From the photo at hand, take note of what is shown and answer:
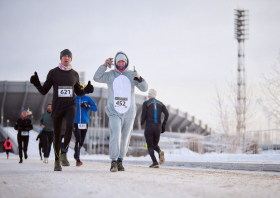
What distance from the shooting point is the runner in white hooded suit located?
18.2 ft

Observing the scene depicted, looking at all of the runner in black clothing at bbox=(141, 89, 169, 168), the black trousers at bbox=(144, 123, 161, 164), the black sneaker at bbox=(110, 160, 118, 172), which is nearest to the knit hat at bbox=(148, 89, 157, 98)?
the runner in black clothing at bbox=(141, 89, 169, 168)

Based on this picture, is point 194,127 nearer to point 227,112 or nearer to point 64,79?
point 227,112

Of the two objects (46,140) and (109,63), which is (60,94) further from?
(46,140)

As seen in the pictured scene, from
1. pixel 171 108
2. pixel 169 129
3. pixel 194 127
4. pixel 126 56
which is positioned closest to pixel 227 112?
pixel 126 56

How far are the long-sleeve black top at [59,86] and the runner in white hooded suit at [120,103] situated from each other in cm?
50

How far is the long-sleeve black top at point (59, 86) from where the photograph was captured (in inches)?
225

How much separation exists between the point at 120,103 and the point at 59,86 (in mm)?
1128

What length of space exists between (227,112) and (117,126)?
13.4m

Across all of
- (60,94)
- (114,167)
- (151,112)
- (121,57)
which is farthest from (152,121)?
(60,94)

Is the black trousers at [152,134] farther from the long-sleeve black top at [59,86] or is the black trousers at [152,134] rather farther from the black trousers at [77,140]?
the long-sleeve black top at [59,86]

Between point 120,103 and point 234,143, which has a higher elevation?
point 120,103

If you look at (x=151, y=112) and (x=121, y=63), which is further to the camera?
(x=151, y=112)

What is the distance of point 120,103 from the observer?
18.5ft

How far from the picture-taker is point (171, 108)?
2835 inches
